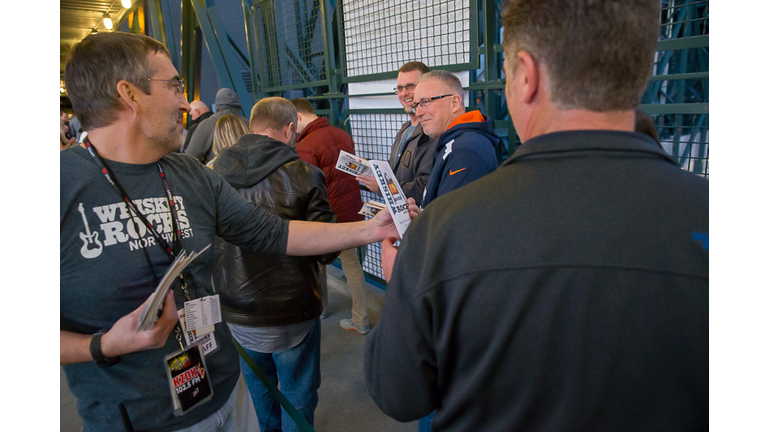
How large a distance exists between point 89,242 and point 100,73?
20.5 inches

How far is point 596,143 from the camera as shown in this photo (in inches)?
31.1

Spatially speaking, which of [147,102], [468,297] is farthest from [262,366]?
[468,297]

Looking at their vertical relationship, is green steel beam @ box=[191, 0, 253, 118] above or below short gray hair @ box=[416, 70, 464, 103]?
above

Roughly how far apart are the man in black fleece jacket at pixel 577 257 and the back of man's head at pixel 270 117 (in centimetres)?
173

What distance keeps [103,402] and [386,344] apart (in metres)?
0.97

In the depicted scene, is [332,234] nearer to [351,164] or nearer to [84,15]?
[351,164]

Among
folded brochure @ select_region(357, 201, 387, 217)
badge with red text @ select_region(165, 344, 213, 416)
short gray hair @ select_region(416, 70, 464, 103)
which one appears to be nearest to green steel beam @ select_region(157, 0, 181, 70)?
short gray hair @ select_region(416, 70, 464, 103)

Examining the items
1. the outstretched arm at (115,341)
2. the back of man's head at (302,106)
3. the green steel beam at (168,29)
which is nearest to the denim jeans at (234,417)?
the outstretched arm at (115,341)

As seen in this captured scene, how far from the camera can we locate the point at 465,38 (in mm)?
3230

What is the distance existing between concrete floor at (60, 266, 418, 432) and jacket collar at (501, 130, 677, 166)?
247 centimetres

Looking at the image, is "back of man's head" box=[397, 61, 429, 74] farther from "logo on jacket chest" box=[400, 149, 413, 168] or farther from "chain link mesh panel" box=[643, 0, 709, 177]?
"chain link mesh panel" box=[643, 0, 709, 177]

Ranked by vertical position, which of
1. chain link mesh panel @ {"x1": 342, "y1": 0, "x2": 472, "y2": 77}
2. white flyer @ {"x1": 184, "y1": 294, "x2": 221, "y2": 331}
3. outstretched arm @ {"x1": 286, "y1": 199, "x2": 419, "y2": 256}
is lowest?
white flyer @ {"x1": 184, "y1": 294, "x2": 221, "y2": 331}

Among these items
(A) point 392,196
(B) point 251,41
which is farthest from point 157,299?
(B) point 251,41

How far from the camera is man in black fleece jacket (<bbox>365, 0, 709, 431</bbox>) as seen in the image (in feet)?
2.46
